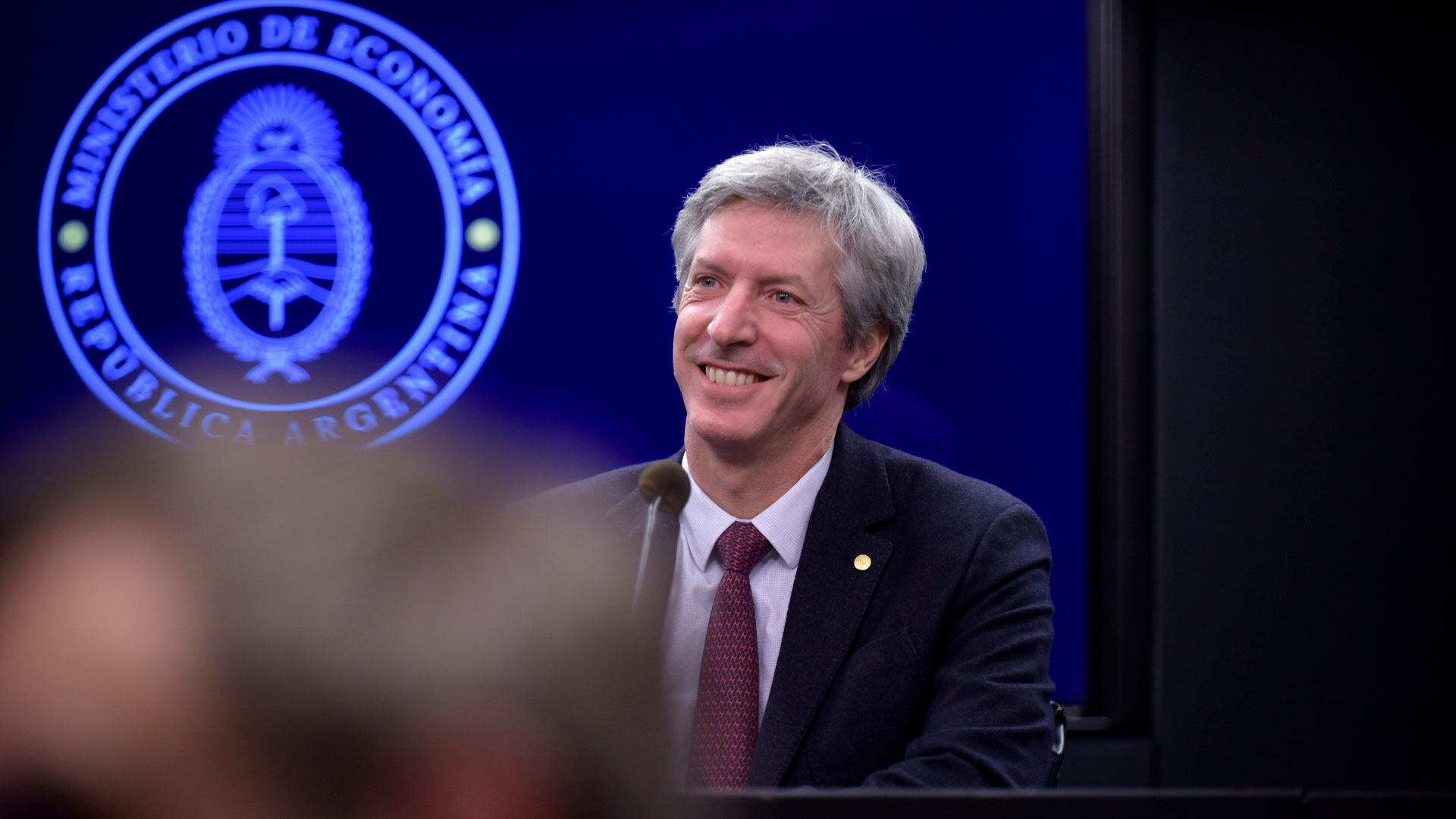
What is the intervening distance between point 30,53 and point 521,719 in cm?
286

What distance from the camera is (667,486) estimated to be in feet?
4.73

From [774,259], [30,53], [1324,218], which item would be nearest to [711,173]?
[774,259]

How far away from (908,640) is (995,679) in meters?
0.12

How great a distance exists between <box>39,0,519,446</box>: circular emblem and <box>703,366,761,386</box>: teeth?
0.98 m

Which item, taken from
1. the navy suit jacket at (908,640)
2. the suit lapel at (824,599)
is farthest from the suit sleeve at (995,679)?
the suit lapel at (824,599)

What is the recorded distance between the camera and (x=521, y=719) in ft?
1.38

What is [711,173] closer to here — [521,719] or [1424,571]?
[521,719]

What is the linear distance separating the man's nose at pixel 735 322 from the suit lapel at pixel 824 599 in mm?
230

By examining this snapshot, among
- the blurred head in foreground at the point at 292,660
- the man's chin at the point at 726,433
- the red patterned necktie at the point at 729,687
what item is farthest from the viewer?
the man's chin at the point at 726,433

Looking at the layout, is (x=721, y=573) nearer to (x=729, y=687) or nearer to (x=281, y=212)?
(x=729, y=687)

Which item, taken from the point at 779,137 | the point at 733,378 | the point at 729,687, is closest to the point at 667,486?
the point at 729,687

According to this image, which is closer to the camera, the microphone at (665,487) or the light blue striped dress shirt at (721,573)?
the microphone at (665,487)

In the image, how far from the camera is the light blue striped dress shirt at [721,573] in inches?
69.2

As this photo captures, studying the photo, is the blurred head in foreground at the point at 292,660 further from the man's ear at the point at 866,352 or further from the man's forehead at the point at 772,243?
the man's ear at the point at 866,352
